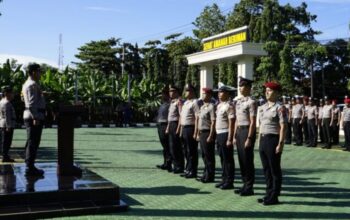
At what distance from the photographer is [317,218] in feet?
19.1

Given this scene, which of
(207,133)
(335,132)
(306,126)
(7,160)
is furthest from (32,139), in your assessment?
(306,126)

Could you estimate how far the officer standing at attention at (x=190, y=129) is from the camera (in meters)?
9.05

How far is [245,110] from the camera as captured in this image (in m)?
7.28

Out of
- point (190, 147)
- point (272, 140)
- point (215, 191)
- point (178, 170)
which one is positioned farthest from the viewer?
point (178, 170)

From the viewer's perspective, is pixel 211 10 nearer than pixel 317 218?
No

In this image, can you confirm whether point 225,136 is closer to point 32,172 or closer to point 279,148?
point 279,148

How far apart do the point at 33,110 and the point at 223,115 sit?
114 inches

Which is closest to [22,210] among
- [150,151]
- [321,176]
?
[321,176]

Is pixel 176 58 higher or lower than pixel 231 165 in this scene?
higher

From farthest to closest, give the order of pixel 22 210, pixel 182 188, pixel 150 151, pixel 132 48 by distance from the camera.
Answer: pixel 132 48, pixel 150 151, pixel 182 188, pixel 22 210

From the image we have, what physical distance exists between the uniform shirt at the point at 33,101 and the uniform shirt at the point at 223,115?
2.75 meters

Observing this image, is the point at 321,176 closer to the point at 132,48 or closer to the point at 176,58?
the point at 176,58

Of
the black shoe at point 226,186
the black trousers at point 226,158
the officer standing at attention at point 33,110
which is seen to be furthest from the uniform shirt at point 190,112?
the officer standing at attention at point 33,110

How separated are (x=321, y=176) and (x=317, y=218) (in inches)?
147
